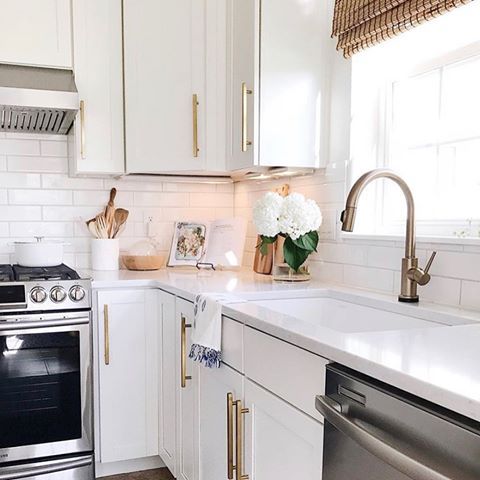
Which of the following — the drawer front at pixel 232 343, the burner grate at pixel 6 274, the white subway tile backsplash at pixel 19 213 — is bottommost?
the drawer front at pixel 232 343

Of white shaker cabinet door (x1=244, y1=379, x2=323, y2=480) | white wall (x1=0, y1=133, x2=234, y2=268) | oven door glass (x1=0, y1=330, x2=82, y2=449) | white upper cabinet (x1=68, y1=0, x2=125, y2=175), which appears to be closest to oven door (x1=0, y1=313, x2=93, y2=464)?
oven door glass (x1=0, y1=330, x2=82, y2=449)

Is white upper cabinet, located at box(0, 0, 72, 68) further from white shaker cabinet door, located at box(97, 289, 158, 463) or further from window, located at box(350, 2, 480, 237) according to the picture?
window, located at box(350, 2, 480, 237)

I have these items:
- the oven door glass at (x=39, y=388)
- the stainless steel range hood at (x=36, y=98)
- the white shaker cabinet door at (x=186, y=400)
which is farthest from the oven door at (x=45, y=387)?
the stainless steel range hood at (x=36, y=98)

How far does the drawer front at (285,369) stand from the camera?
1.18 m

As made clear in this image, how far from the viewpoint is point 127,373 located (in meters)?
2.41

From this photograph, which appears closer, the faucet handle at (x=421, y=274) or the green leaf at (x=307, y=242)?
the faucet handle at (x=421, y=274)

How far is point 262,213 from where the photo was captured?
7.05 ft

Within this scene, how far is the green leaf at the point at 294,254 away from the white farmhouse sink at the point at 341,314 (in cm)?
24

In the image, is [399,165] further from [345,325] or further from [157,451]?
[157,451]

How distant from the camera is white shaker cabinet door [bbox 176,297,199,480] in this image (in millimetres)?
1994

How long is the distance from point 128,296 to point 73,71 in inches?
43.9

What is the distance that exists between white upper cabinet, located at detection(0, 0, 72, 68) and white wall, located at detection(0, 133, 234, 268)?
0.44 m

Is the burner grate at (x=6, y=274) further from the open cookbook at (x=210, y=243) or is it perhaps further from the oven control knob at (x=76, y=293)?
the open cookbook at (x=210, y=243)

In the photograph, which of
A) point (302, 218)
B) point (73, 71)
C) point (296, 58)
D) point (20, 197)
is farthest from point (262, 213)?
point (20, 197)
